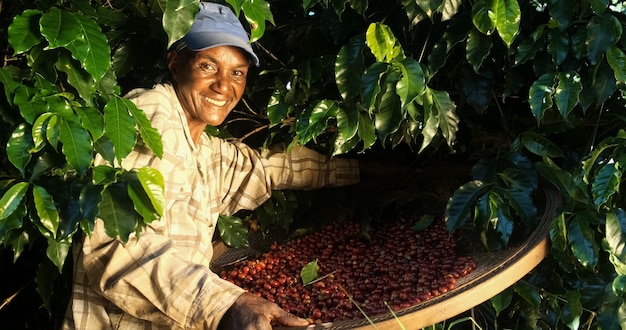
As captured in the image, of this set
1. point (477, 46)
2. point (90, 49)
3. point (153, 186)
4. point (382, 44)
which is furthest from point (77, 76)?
point (477, 46)

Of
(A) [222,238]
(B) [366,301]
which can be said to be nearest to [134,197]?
(B) [366,301]

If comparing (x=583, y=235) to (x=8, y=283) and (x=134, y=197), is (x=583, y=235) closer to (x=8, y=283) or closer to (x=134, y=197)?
(x=134, y=197)

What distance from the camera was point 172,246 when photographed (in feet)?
5.93

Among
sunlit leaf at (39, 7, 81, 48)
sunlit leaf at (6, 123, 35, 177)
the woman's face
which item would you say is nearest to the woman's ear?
the woman's face

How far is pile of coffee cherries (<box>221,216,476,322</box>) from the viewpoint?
1.88m

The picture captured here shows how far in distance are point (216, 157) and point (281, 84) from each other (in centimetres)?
29

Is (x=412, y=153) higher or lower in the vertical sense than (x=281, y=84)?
lower

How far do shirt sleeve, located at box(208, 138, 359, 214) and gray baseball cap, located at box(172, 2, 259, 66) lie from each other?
40 centimetres

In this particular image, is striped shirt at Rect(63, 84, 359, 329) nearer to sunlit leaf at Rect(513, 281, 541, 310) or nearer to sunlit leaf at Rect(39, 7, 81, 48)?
sunlit leaf at Rect(39, 7, 81, 48)

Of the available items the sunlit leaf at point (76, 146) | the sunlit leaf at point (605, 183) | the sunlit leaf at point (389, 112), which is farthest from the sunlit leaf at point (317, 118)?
the sunlit leaf at point (605, 183)

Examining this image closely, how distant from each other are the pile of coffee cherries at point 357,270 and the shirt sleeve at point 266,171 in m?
0.16

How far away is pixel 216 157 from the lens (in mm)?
2273

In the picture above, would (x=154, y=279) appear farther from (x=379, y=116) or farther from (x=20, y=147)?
(x=379, y=116)

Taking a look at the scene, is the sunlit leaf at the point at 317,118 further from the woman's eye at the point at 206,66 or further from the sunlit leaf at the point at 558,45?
the sunlit leaf at the point at 558,45
